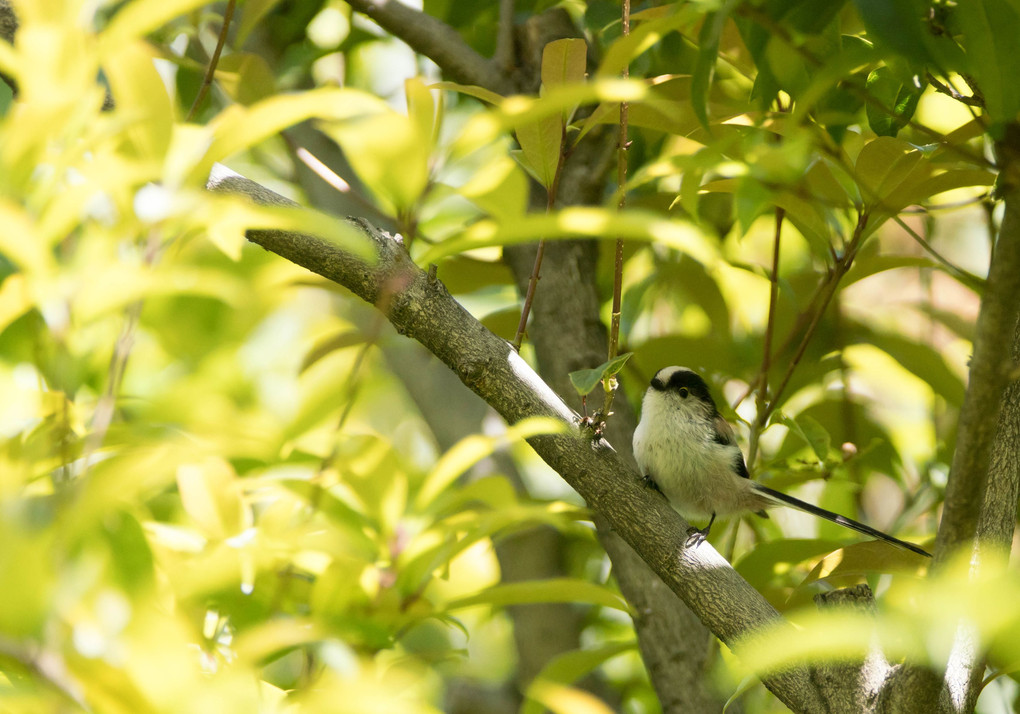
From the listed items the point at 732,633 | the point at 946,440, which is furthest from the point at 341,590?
the point at 946,440

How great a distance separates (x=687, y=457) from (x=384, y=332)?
27.6 inches

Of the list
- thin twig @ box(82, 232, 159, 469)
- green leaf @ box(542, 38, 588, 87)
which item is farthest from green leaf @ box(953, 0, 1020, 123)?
thin twig @ box(82, 232, 159, 469)

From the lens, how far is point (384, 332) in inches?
70.1

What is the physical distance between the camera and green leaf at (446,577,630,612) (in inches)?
38.7

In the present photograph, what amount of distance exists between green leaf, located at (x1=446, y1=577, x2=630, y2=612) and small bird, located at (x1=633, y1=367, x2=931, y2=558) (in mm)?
756

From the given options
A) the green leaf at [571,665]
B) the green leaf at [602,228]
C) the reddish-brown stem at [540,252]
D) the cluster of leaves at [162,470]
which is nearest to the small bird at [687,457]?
the green leaf at [571,665]

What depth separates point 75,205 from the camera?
1.85 feet

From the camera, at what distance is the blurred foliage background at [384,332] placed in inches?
22.1

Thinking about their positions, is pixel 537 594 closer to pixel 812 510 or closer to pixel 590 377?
pixel 590 377

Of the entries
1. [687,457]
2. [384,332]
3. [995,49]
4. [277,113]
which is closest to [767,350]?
[687,457]

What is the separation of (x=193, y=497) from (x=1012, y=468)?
3.30 ft

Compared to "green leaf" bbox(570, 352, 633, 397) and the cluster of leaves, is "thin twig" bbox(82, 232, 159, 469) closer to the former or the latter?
the cluster of leaves

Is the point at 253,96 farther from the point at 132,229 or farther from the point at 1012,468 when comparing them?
the point at 1012,468

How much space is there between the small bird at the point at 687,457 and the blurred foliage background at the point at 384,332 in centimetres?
7
